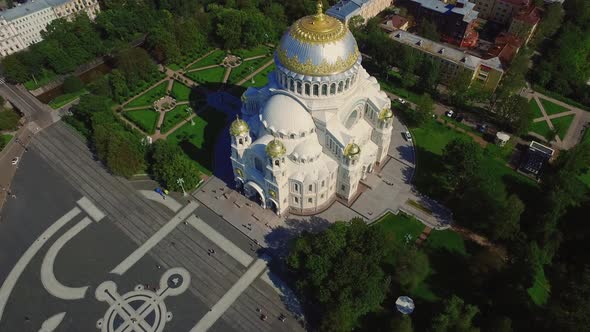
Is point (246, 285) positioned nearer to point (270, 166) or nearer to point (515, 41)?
point (270, 166)

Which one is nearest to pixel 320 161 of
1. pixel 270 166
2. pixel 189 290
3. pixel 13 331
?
pixel 270 166

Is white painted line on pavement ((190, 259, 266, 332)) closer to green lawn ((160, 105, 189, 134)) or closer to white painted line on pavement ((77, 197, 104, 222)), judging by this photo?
white painted line on pavement ((77, 197, 104, 222))

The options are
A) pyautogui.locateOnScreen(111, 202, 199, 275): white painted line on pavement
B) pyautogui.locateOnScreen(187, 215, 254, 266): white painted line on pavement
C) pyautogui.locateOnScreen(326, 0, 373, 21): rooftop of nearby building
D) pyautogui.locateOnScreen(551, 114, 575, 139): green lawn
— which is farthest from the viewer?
pyautogui.locateOnScreen(326, 0, 373, 21): rooftop of nearby building

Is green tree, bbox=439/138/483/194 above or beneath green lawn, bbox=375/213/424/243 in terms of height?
above

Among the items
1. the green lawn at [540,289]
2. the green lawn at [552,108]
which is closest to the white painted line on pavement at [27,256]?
the green lawn at [540,289]

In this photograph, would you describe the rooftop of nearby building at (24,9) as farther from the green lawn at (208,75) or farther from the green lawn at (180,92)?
the green lawn at (208,75)

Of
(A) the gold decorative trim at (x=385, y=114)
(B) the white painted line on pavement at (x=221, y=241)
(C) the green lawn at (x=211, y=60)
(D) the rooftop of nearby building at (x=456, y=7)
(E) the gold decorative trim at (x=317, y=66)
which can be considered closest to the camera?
(E) the gold decorative trim at (x=317, y=66)

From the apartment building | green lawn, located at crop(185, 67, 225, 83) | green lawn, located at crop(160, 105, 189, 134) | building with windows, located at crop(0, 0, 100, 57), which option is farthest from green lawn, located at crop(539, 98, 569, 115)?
building with windows, located at crop(0, 0, 100, 57)
